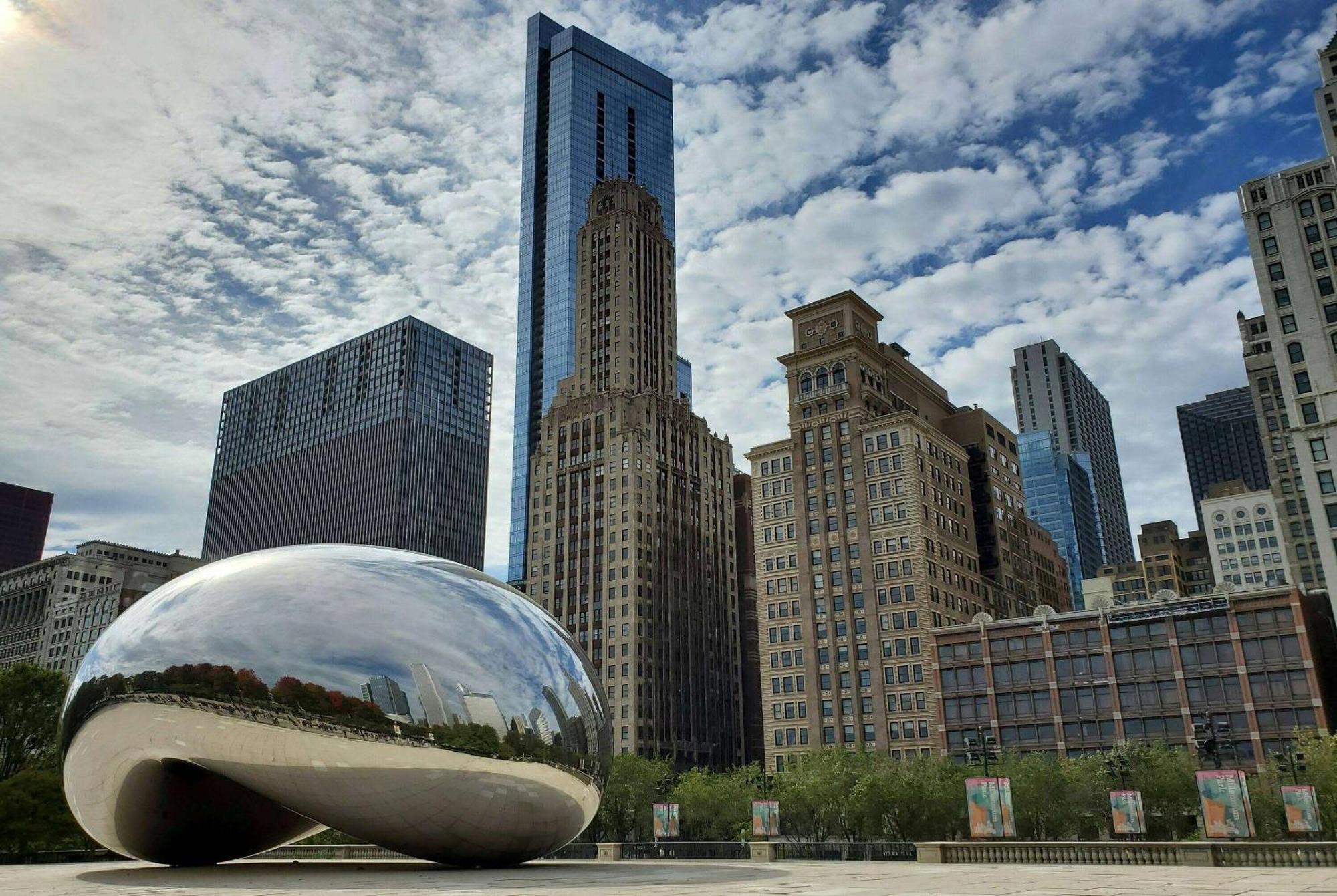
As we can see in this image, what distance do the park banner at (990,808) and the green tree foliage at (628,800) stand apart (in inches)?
1787

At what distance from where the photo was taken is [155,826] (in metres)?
21.8

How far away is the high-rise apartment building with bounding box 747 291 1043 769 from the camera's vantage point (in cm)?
9244

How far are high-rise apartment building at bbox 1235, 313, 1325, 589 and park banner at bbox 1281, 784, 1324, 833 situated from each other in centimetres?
Result: 6589

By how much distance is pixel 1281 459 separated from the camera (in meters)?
115

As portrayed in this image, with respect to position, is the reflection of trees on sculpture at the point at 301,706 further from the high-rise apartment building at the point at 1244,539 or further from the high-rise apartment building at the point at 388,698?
the high-rise apartment building at the point at 1244,539

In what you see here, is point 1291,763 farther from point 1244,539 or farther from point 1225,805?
point 1244,539

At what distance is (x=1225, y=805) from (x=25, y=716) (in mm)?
55775

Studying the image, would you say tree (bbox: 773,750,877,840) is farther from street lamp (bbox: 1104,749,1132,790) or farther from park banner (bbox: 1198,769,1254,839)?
park banner (bbox: 1198,769,1254,839)

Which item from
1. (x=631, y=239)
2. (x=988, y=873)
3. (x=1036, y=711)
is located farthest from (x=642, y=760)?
(x=631, y=239)

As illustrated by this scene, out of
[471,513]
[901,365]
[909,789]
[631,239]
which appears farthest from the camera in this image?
[471,513]

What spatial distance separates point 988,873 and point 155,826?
19.0m

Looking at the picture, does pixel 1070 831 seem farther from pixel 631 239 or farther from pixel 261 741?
pixel 631 239

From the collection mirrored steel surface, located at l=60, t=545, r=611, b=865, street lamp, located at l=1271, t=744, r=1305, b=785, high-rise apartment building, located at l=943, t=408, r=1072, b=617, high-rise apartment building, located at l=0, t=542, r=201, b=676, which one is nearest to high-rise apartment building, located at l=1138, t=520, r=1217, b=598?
high-rise apartment building, located at l=943, t=408, r=1072, b=617

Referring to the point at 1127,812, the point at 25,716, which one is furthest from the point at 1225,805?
the point at 25,716
